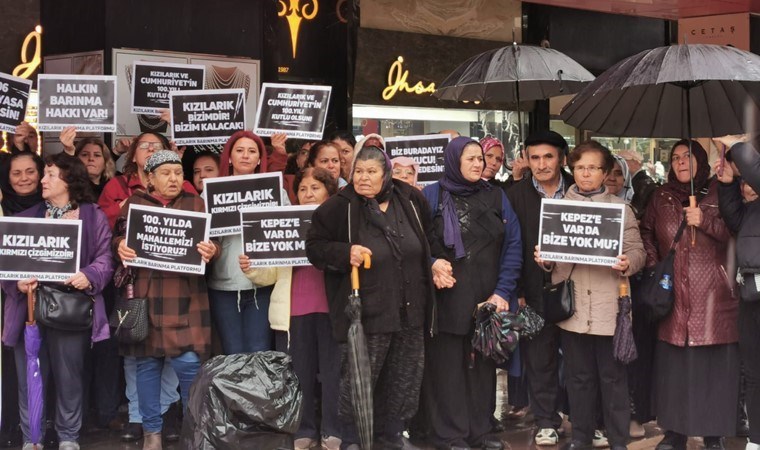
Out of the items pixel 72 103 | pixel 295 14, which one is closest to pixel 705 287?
pixel 72 103

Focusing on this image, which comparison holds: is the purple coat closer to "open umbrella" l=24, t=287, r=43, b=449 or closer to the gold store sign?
"open umbrella" l=24, t=287, r=43, b=449

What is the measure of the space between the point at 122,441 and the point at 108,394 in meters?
0.38

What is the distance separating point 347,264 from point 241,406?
1852mm

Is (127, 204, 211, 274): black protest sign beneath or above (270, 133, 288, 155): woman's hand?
beneath

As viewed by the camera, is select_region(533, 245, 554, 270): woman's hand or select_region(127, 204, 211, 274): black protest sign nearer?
select_region(127, 204, 211, 274): black protest sign

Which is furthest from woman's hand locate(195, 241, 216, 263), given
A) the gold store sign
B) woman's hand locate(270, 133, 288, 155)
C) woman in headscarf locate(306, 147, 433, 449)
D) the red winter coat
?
the gold store sign

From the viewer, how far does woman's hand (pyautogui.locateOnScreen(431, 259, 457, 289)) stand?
660 centimetres

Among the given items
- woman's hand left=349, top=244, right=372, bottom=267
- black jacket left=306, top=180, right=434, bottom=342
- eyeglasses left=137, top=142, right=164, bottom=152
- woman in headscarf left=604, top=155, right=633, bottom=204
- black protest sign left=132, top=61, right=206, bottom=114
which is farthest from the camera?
black protest sign left=132, top=61, right=206, bottom=114

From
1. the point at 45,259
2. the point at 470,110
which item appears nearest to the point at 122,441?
the point at 45,259

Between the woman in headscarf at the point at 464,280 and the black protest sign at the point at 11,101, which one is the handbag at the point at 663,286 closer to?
the woman in headscarf at the point at 464,280

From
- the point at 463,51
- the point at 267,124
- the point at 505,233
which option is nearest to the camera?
the point at 505,233

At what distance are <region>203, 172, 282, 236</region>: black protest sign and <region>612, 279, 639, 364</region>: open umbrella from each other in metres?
2.38

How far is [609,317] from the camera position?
6633 millimetres

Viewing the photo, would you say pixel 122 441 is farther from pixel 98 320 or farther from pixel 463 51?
pixel 463 51
